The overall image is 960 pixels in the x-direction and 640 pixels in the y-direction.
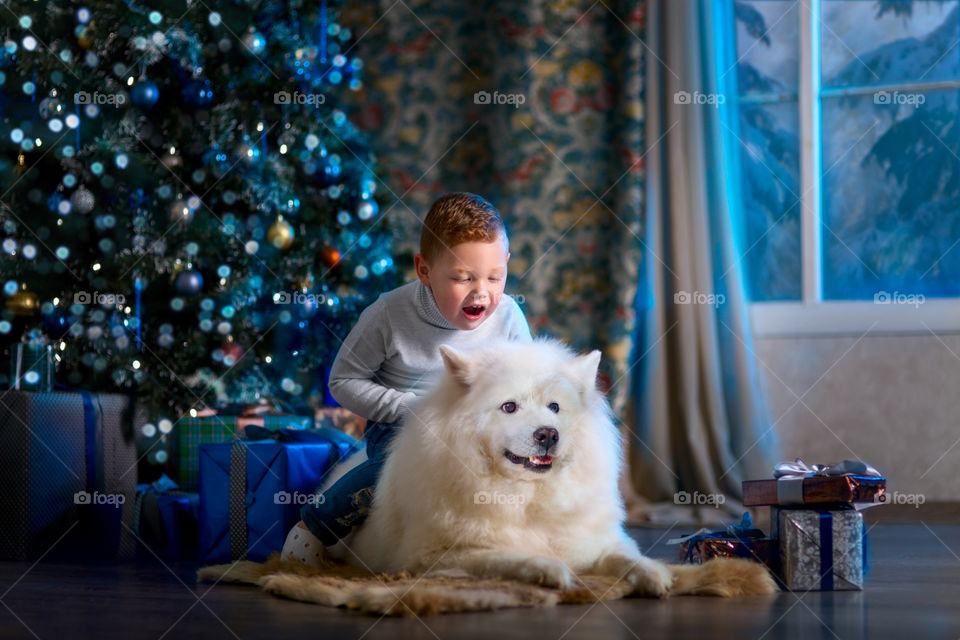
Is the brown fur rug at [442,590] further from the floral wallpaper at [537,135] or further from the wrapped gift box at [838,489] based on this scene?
the floral wallpaper at [537,135]

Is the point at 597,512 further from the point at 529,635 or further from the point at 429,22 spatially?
the point at 429,22

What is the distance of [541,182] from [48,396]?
215 centimetres

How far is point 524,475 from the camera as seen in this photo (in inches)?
72.3

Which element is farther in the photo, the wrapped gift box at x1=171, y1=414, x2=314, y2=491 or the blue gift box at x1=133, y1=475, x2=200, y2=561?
the wrapped gift box at x1=171, y1=414, x2=314, y2=491

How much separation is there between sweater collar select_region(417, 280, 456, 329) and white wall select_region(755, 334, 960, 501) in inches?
82.5

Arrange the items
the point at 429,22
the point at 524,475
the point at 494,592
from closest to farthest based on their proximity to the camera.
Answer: the point at 494,592 → the point at 524,475 → the point at 429,22

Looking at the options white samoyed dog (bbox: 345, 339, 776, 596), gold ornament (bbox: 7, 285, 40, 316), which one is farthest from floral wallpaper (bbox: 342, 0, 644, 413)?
white samoyed dog (bbox: 345, 339, 776, 596)

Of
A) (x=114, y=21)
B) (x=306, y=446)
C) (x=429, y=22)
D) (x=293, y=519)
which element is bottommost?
(x=293, y=519)

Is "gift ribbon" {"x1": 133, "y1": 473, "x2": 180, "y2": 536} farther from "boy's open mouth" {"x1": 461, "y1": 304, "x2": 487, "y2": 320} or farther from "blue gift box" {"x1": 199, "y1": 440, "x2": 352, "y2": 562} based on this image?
"boy's open mouth" {"x1": 461, "y1": 304, "x2": 487, "y2": 320}

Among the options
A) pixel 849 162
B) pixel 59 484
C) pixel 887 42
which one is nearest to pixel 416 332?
pixel 59 484

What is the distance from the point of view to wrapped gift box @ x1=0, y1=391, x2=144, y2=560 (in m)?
2.76

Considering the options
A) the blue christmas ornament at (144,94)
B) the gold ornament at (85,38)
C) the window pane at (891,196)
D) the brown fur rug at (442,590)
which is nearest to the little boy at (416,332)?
the brown fur rug at (442,590)

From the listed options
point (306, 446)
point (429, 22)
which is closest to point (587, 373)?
point (306, 446)

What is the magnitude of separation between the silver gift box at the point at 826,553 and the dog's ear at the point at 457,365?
746 mm
